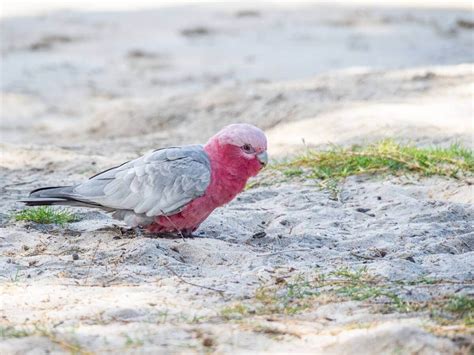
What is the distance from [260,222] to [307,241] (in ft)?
1.64

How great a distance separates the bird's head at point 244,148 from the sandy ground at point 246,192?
39cm

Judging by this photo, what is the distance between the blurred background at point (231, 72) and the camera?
7.64 meters

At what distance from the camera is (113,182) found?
5.01m

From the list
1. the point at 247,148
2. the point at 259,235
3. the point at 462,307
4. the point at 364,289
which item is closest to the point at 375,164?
the point at 259,235

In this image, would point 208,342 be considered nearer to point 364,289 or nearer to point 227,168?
point 364,289

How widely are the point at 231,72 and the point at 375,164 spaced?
519 cm

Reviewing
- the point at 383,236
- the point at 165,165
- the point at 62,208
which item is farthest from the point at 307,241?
the point at 62,208

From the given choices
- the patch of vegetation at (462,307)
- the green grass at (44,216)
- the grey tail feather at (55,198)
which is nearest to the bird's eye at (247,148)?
the grey tail feather at (55,198)

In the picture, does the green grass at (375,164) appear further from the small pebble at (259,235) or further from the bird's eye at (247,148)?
the bird's eye at (247,148)

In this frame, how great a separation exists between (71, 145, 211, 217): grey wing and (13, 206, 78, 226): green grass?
1.52 ft

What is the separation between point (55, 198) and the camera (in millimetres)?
4957

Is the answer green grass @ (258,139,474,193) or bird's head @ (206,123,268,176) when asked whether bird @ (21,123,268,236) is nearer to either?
bird's head @ (206,123,268,176)

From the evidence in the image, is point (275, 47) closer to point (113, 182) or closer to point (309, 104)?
point (309, 104)

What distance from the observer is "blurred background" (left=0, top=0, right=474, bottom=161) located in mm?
7645
